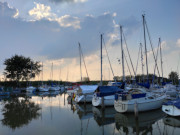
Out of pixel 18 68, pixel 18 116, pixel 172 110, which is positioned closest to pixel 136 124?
pixel 172 110

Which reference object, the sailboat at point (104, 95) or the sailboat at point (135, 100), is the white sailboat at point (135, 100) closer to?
the sailboat at point (135, 100)

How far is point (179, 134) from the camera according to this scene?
11453 millimetres

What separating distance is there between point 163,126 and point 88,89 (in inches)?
631

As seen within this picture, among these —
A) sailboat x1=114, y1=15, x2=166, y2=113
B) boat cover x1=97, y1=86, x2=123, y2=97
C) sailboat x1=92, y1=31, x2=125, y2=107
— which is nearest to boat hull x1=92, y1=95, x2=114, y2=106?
sailboat x1=92, y1=31, x2=125, y2=107

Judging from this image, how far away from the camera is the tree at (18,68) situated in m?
A: 73.1

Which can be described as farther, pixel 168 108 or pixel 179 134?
pixel 168 108

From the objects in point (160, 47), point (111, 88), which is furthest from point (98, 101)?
point (160, 47)

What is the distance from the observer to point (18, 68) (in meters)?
74.9

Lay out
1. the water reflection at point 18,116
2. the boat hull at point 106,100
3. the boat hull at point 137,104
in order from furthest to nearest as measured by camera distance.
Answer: the boat hull at point 106,100, the boat hull at point 137,104, the water reflection at point 18,116

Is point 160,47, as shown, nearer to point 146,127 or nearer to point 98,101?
point 98,101

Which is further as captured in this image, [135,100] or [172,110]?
[135,100]

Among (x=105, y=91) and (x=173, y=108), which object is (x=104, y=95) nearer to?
(x=105, y=91)

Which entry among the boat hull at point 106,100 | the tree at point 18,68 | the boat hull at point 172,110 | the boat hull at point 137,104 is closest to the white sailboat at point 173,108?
the boat hull at point 172,110

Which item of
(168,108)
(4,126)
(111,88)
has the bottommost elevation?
(4,126)
